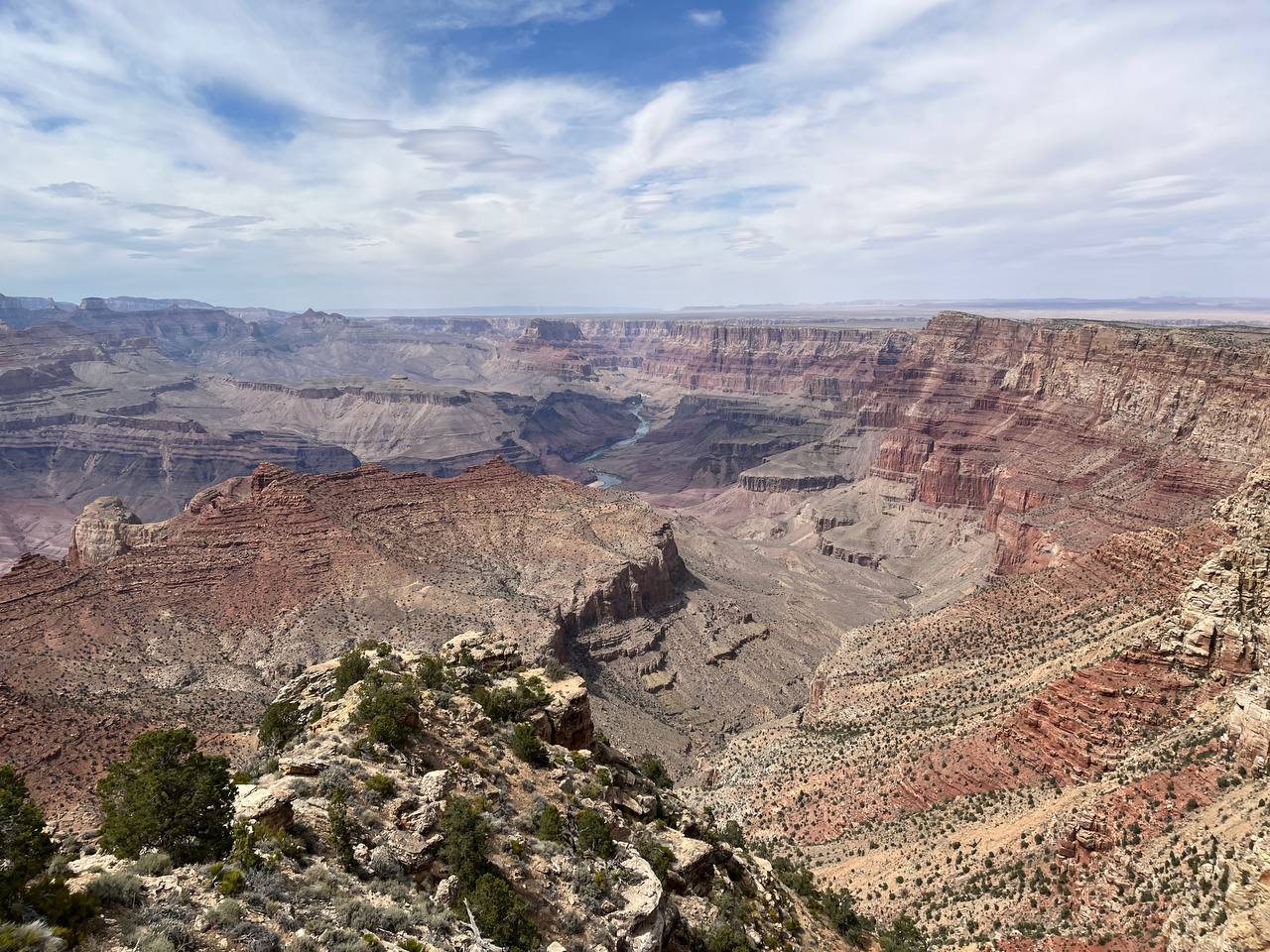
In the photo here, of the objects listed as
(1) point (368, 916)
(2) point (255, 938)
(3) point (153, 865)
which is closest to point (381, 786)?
(1) point (368, 916)

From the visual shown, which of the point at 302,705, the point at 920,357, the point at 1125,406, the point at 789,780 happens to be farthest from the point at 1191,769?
the point at 920,357

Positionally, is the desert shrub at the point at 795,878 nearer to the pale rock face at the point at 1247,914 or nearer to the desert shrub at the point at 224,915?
the pale rock face at the point at 1247,914

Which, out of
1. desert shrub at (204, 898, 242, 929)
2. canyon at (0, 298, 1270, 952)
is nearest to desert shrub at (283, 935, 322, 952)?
desert shrub at (204, 898, 242, 929)

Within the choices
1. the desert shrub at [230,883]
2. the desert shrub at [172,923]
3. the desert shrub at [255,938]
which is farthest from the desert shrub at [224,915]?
the desert shrub at [230,883]

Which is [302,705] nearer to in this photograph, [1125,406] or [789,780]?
[789,780]

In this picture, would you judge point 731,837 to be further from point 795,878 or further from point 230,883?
point 230,883

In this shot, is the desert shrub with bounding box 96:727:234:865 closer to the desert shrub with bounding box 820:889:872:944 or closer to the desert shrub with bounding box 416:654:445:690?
the desert shrub with bounding box 416:654:445:690

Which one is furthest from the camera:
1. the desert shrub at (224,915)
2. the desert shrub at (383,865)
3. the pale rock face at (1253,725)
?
the pale rock face at (1253,725)
